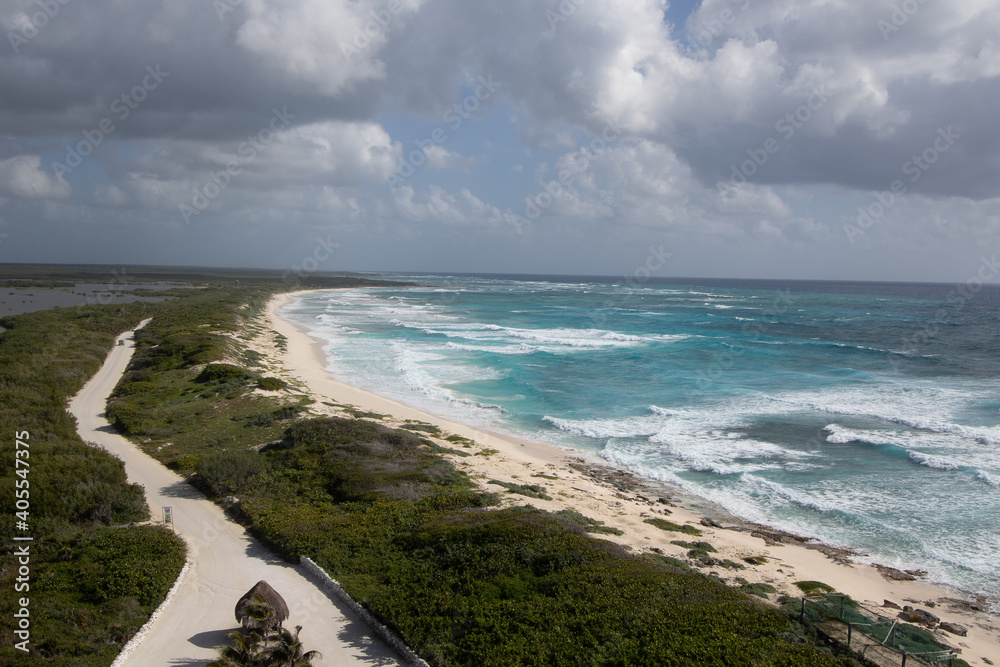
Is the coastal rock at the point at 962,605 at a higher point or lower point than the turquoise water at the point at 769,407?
lower

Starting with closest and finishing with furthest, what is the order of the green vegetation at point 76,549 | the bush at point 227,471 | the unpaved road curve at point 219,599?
the green vegetation at point 76,549 → the unpaved road curve at point 219,599 → the bush at point 227,471

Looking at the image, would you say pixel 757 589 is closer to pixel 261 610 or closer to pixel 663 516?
pixel 663 516

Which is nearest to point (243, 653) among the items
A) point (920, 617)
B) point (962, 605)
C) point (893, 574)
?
point (920, 617)

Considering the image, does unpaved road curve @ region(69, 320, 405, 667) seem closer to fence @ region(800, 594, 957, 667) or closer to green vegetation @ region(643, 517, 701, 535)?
fence @ region(800, 594, 957, 667)

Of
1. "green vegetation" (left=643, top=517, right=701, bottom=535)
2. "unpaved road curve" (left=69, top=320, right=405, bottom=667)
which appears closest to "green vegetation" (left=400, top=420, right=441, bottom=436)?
"unpaved road curve" (left=69, top=320, right=405, bottom=667)

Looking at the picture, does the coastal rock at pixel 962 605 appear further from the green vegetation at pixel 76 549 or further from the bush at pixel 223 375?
the bush at pixel 223 375

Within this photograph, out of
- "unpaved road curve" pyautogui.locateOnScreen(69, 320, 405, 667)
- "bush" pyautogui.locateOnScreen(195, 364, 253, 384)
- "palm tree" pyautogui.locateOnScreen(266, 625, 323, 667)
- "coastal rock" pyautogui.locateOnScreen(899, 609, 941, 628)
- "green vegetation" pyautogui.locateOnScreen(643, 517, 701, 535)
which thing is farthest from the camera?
"bush" pyautogui.locateOnScreen(195, 364, 253, 384)

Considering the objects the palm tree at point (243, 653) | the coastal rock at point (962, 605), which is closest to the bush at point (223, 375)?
the palm tree at point (243, 653)
